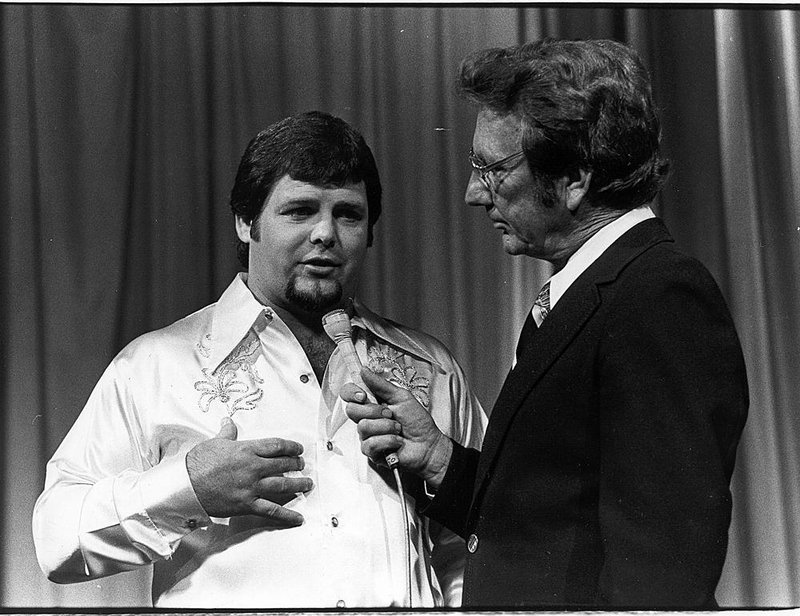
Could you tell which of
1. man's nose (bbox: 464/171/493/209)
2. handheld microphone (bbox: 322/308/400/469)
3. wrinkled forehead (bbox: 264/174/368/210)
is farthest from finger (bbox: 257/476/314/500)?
man's nose (bbox: 464/171/493/209)

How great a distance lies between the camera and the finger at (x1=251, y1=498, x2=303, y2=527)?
6.88 ft

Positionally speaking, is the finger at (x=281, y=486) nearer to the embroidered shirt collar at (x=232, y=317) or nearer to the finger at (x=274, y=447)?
the finger at (x=274, y=447)

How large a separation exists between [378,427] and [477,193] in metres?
0.53

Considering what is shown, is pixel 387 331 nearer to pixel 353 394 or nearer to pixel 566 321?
pixel 353 394

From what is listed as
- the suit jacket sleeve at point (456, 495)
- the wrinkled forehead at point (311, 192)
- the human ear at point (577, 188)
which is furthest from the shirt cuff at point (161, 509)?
the human ear at point (577, 188)

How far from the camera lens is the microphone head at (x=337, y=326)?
2180 mm

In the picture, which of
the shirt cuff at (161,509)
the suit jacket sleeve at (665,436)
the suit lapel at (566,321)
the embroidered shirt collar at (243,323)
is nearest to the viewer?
the suit jacket sleeve at (665,436)

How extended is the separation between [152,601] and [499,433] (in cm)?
82

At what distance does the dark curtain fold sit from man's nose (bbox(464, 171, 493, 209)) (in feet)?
0.24

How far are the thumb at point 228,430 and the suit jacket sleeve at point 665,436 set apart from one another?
2.51 feet

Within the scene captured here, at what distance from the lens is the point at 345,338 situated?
7.13 feet

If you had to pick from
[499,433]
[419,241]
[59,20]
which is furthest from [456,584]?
[59,20]

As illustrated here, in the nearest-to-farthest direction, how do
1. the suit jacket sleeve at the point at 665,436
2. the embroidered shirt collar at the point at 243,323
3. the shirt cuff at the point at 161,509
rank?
1. the suit jacket sleeve at the point at 665,436
2. the shirt cuff at the point at 161,509
3. the embroidered shirt collar at the point at 243,323

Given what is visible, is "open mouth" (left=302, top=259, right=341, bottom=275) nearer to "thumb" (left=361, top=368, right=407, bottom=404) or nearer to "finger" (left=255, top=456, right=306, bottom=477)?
"thumb" (left=361, top=368, right=407, bottom=404)
